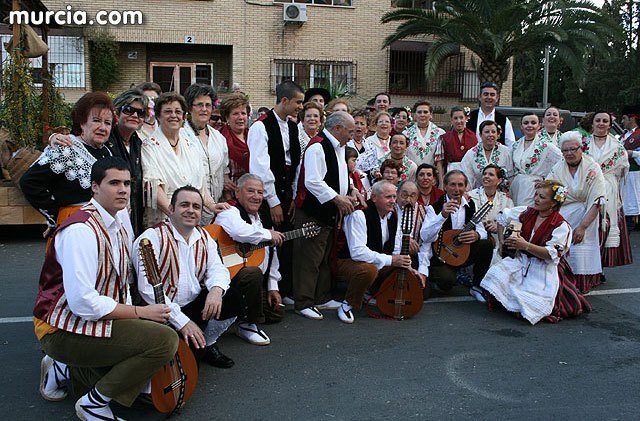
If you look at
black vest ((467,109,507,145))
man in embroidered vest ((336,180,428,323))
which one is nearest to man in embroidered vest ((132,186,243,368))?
man in embroidered vest ((336,180,428,323))

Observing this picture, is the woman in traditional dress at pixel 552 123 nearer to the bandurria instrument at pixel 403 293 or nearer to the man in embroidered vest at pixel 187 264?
the bandurria instrument at pixel 403 293

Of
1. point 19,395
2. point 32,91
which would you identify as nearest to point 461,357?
point 19,395

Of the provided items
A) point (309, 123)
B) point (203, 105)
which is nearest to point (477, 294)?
point (309, 123)

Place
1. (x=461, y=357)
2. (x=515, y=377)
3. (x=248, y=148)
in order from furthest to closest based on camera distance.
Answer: (x=248, y=148)
(x=461, y=357)
(x=515, y=377)

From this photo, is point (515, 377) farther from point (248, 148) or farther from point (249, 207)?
point (248, 148)

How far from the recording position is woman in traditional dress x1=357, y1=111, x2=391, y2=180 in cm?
675

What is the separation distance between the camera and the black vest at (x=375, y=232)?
5.44 metres

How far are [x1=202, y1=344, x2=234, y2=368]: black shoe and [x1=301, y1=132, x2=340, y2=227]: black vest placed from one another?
1509 millimetres

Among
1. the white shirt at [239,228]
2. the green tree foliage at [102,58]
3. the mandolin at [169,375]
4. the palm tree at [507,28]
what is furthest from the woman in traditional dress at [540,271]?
the green tree foliage at [102,58]

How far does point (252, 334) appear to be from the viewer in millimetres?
4684

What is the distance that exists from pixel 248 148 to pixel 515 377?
2.91 metres

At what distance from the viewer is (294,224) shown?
212 inches

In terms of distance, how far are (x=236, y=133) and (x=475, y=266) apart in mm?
2632

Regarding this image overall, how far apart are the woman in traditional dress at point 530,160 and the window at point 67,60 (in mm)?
15633
